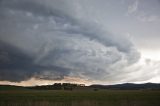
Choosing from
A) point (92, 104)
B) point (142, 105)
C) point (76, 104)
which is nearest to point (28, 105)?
point (76, 104)

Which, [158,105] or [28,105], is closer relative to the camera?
[28,105]

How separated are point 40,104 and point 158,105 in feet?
51.1

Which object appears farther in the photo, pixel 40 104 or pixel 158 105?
pixel 158 105

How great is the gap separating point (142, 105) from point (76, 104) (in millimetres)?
8557

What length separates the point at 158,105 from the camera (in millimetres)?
34188

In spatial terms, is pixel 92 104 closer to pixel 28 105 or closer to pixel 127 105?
pixel 127 105

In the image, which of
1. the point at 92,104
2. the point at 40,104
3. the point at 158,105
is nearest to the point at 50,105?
the point at 40,104

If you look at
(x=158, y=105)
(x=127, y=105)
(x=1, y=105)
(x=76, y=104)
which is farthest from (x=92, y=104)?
(x=1, y=105)

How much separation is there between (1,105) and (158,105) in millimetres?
20483

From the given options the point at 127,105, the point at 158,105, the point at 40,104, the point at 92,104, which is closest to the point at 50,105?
the point at 40,104

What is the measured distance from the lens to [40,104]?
1237 inches

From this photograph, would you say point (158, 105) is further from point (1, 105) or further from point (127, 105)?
point (1, 105)

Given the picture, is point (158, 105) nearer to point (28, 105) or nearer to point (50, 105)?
point (50, 105)

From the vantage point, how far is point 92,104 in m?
32.6
